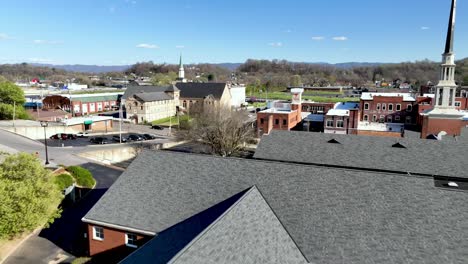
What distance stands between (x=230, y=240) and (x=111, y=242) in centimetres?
932

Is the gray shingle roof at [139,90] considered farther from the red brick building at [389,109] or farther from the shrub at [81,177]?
the shrub at [81,177]

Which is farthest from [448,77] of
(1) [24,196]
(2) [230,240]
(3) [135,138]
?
(3) [135,138]

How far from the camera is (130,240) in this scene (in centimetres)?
1889

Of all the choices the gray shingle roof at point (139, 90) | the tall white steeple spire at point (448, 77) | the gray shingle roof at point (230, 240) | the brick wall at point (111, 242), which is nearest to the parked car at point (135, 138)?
the gray shingle roof at point (139, 90)

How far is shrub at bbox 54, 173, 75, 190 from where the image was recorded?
29333mm

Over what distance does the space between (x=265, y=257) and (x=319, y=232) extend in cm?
355

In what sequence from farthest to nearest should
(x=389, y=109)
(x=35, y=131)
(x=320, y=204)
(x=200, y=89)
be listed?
(x=200, y=89), (x=389, y=109), (x=35, y=131), (x=320, y=204)

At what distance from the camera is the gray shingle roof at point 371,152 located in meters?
25.8

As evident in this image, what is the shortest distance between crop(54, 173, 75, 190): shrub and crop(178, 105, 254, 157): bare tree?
21162 mm

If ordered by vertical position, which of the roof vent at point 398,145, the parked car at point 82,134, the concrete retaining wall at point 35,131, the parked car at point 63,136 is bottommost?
the parked car at point 82,134

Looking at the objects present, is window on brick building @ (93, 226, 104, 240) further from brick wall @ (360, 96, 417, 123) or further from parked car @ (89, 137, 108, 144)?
brick wall @ (360, 96, 417, 123)

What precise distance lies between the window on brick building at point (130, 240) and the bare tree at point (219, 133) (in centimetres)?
2817

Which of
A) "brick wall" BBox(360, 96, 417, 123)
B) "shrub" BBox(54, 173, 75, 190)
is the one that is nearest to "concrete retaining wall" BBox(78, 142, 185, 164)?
"shrub" BBox(54, 173, 75, 190)

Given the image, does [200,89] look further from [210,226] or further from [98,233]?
[210,226]
